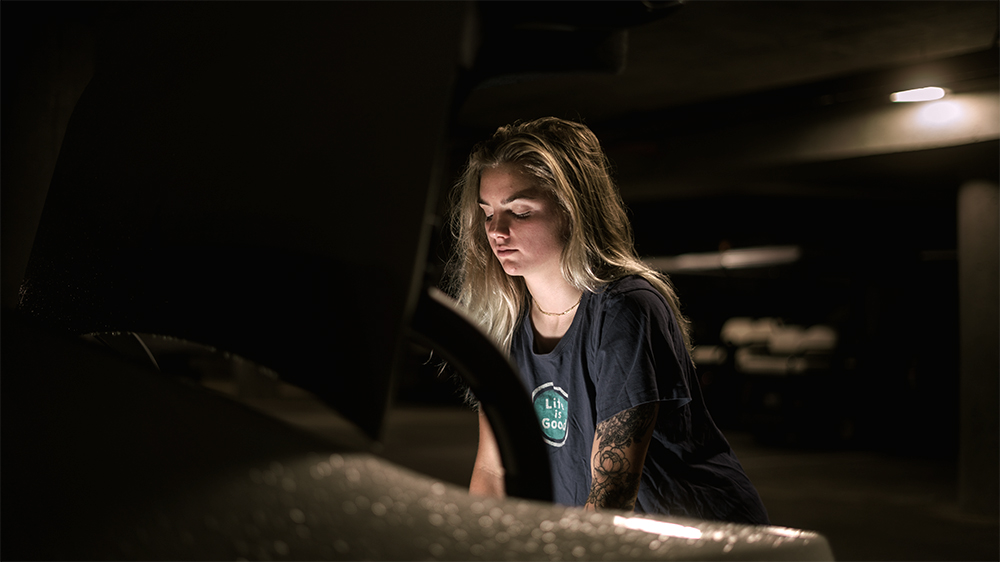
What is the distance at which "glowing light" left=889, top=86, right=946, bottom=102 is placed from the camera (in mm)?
6046

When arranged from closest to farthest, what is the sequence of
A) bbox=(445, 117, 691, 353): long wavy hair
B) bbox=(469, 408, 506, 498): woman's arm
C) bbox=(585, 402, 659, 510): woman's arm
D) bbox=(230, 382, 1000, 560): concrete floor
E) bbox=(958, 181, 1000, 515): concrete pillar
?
bbox=(585, 402, 659, 510): woman's arm
bbox=(445, 117, 691, 353): long wavy hair
bbox=(469, 408, 506, 498): woman's arm
bbox=(230, 382, 1000, 560): concrete floor
bbox=(958, 181, 1000, 515): concrete pillar

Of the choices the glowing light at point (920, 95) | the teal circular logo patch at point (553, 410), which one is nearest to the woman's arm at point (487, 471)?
the teal circular logo patch at point (553, 410)

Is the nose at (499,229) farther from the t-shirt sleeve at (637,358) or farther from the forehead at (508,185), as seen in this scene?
the t-shirt sleeve at (637,358)

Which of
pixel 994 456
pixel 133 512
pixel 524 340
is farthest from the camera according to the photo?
pixel 994 456

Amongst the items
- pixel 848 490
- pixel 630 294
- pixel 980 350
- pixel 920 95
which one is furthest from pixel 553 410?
pixel 848 490

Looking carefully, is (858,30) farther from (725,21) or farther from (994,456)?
(994,456)

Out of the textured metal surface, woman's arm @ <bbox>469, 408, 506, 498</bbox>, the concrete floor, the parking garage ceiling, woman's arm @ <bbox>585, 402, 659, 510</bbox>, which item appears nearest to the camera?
the textured metal surface

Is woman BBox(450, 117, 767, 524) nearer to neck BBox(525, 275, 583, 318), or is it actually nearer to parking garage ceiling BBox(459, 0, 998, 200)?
neck BBox(525, 275, 583, 318)

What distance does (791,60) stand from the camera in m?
5.85

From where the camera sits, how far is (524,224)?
5.43 feet

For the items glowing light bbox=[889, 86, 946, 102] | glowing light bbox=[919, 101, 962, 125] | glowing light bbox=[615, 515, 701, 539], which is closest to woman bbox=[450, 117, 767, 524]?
glowing light bbox=[615, 515, 701, 539]

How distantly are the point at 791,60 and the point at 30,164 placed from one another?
16.9 ft

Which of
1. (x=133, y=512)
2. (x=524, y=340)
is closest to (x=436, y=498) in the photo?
(x=133, y=512)

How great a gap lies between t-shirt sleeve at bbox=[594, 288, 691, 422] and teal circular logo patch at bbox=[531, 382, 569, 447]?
136 mm
